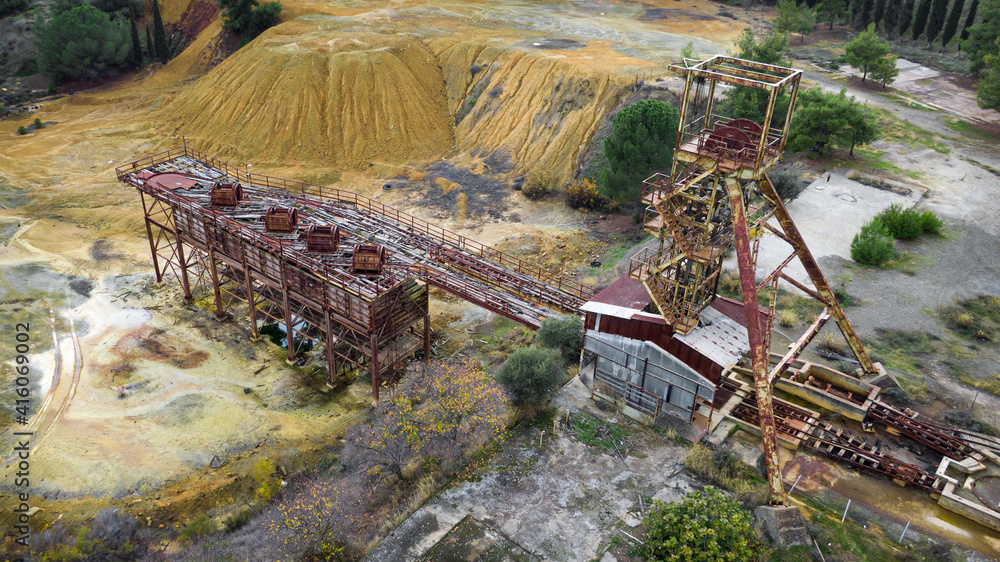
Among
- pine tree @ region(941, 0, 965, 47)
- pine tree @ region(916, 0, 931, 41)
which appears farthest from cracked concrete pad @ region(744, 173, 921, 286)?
pine tree @ region(916, 0, 931, 41)

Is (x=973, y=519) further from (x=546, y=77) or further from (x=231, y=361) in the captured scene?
(x=546, y=77)

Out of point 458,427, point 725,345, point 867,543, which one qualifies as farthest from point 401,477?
point 867,543

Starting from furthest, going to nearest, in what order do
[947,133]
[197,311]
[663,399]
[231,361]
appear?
[947,133] → [197,311] → [231,361] → [663,399]

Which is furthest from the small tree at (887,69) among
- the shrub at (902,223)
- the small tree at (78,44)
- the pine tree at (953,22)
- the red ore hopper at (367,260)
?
the small tree at (78,44)

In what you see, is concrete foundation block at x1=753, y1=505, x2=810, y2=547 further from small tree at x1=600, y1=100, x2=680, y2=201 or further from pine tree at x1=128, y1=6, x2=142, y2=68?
pine tree at x1=128, y1=6, x2=142, y2=68

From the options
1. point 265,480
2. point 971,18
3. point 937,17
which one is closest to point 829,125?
point 971,18

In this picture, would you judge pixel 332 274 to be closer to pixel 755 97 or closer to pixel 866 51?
pixel 755 97

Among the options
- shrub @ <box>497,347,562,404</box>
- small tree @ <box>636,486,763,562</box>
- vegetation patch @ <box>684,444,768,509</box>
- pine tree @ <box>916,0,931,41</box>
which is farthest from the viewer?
pine tree @ <box>916,0,931,41</box>
